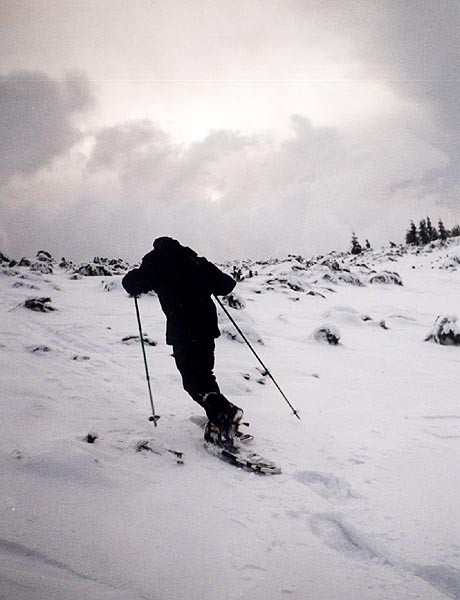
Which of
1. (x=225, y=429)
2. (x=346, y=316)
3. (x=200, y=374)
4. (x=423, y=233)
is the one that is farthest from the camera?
(x=423, y=233)

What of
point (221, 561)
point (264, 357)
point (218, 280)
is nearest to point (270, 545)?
point (221, 561)

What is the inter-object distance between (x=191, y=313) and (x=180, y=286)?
314 mm

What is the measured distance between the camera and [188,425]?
12.6 ft

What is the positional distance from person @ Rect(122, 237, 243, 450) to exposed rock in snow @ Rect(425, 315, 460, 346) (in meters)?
7.56

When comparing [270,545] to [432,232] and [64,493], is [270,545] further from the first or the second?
[432,232]

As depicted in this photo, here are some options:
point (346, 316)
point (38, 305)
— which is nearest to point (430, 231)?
point (346, 316)

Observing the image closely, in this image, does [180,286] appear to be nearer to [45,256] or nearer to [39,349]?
[39,349]

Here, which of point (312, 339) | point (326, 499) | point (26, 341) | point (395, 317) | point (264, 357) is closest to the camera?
point (326, 499)

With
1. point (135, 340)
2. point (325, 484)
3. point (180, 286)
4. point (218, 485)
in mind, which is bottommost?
point (325, 484)

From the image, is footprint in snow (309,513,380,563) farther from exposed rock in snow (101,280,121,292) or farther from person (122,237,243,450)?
exposed rock in snow (101,280,121,292)

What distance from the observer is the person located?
3.49m

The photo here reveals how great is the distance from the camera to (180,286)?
3.65 m

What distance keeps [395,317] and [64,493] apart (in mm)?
11918

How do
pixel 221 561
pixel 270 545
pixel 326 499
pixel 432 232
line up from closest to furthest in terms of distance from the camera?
pixel 221 561 < pixel 270 545 < pixel 326 499 < pixel 432 232
